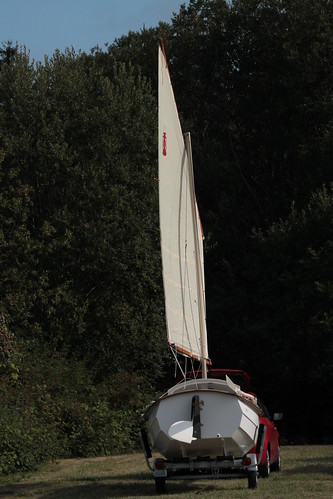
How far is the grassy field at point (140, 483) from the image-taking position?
13281 mm

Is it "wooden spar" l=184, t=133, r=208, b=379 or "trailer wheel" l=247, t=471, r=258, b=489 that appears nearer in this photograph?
"trailer wheel" l=247, t=471, r=258, b=489

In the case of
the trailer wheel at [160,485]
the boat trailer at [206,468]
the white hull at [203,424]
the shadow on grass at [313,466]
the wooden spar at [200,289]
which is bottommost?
the shadow on grass at [313,466]

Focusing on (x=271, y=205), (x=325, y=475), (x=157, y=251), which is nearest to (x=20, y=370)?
(x=157, y=251)

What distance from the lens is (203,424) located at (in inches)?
510

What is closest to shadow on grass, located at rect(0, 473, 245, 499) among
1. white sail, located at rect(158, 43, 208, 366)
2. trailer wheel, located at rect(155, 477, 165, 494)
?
trailer wheel, located at rect(155, 477, 165, 494)

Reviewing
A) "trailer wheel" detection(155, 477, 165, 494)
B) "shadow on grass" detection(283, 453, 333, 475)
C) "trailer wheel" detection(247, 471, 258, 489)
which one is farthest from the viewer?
"shadow on grass" detection(283, 453, 333, 475)

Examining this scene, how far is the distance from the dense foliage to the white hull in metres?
10.4

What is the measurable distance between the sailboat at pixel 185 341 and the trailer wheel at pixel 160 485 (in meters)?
0.37

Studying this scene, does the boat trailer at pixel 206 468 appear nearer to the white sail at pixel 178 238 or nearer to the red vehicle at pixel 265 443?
the red vehicle at pixel 265 443

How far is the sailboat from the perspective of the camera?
42.6 ft

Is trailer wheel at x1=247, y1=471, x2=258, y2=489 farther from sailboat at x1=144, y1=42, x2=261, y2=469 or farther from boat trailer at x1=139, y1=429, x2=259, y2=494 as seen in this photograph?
sailboat at x1=144, y1=42, x2=261, y2=469

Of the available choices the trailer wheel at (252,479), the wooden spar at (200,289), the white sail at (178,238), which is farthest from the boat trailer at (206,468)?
the white sail at (178,238)

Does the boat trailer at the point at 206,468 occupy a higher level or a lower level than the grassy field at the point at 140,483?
higher

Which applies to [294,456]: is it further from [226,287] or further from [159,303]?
[226,287]
